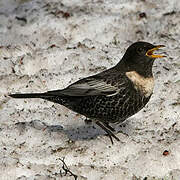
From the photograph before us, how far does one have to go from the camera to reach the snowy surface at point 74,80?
5.19 meters

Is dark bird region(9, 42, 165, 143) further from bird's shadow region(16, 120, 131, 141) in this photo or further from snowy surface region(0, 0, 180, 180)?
snowy surface region(0, 0, 180, 180)

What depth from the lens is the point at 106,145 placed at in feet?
18.2

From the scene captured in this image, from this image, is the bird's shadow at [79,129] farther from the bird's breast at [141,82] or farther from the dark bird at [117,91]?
the bird's breast at [141,82]

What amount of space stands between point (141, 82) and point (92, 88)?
1.98 feet

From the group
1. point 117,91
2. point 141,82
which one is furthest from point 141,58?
point 117,91

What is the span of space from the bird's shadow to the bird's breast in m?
0.71

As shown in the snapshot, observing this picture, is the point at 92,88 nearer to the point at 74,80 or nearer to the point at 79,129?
the point at 79,129

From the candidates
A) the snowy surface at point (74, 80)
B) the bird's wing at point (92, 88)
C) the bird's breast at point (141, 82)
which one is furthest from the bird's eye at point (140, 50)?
the snowy surface at point (74, 80)

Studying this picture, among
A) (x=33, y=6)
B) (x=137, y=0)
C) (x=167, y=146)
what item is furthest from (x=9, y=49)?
(x=167, y=146)

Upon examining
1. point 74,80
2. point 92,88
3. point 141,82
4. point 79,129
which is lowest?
point 79,129

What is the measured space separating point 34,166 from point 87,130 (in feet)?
3.49

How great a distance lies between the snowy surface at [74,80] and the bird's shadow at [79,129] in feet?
0.04

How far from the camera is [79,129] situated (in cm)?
592

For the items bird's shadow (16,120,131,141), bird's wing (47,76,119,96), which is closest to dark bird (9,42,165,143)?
bird's wing (47,76,119,96)
